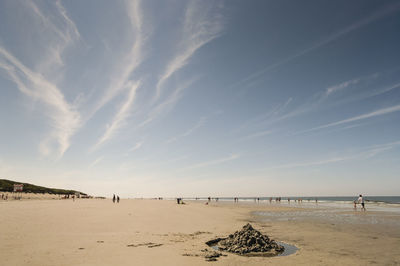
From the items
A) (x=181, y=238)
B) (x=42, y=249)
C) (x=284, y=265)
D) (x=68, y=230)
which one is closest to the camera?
(x=284, y=265)

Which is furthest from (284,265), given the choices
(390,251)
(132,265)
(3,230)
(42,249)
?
(3,230)

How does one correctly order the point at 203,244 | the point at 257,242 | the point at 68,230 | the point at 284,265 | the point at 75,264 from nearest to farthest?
1. the point at 75,264
2. the point at 284,265
3. the point at 257,242
4. the point at 203,244
5. the point at 68,230

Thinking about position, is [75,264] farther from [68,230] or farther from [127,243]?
[68,230]

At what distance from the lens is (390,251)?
10.5m

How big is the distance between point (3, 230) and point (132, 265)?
10605mm

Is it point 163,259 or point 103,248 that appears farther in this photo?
point 103,248

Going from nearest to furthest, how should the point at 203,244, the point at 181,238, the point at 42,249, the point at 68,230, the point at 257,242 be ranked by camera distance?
the point at 42,249 < the point at 257,242 < the point at 203,244 < the point at 181,238 < the point at 68,230

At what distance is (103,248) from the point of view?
9.75m

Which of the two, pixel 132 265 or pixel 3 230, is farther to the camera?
pixel 3 230

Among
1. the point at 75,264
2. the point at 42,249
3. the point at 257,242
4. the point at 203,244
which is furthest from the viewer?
the point at 203,244

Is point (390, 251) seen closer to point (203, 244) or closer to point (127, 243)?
point (203, 244)

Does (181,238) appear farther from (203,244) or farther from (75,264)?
(75,264)

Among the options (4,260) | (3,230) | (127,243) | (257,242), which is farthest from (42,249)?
(257,242)

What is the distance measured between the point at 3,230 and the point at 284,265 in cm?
1535
